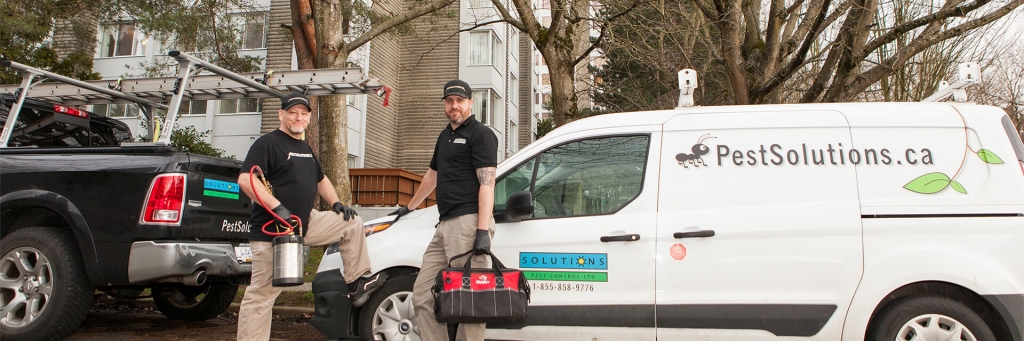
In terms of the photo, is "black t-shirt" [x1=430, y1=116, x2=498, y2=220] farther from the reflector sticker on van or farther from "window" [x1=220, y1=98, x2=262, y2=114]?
"window" [x1=220, y1=98, x2=262, y2=114]

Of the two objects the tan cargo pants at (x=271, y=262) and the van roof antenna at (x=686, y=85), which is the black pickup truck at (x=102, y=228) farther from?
the van roof antenna at (x=686, y=85)

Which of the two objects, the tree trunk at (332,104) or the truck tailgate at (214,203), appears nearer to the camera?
the truck tailgate at (214,203)

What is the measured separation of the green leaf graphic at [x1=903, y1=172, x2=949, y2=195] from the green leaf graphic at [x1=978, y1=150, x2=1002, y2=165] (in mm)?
242

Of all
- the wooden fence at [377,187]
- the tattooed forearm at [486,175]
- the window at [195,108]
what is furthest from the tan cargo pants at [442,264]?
the window at [195,108]

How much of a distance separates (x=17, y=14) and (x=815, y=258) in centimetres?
1451

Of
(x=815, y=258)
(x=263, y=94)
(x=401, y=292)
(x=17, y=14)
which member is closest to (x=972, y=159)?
(x=815, y=258)

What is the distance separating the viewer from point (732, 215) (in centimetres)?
414

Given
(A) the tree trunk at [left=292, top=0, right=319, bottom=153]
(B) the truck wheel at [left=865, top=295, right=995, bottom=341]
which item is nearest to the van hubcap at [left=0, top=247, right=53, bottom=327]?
(B) the truck wheel at [left=865, top=295, right=995, bottom=341]

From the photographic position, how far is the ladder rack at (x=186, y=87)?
543 cm

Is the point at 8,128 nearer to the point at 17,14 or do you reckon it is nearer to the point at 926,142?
the point at 926,142

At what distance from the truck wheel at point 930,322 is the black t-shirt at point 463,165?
2.46 meters

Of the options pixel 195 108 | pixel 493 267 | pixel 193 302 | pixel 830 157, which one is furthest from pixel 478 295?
pixel 195 108

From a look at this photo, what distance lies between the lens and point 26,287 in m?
5.01

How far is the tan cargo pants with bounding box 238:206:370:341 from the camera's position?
4129 millimetres
